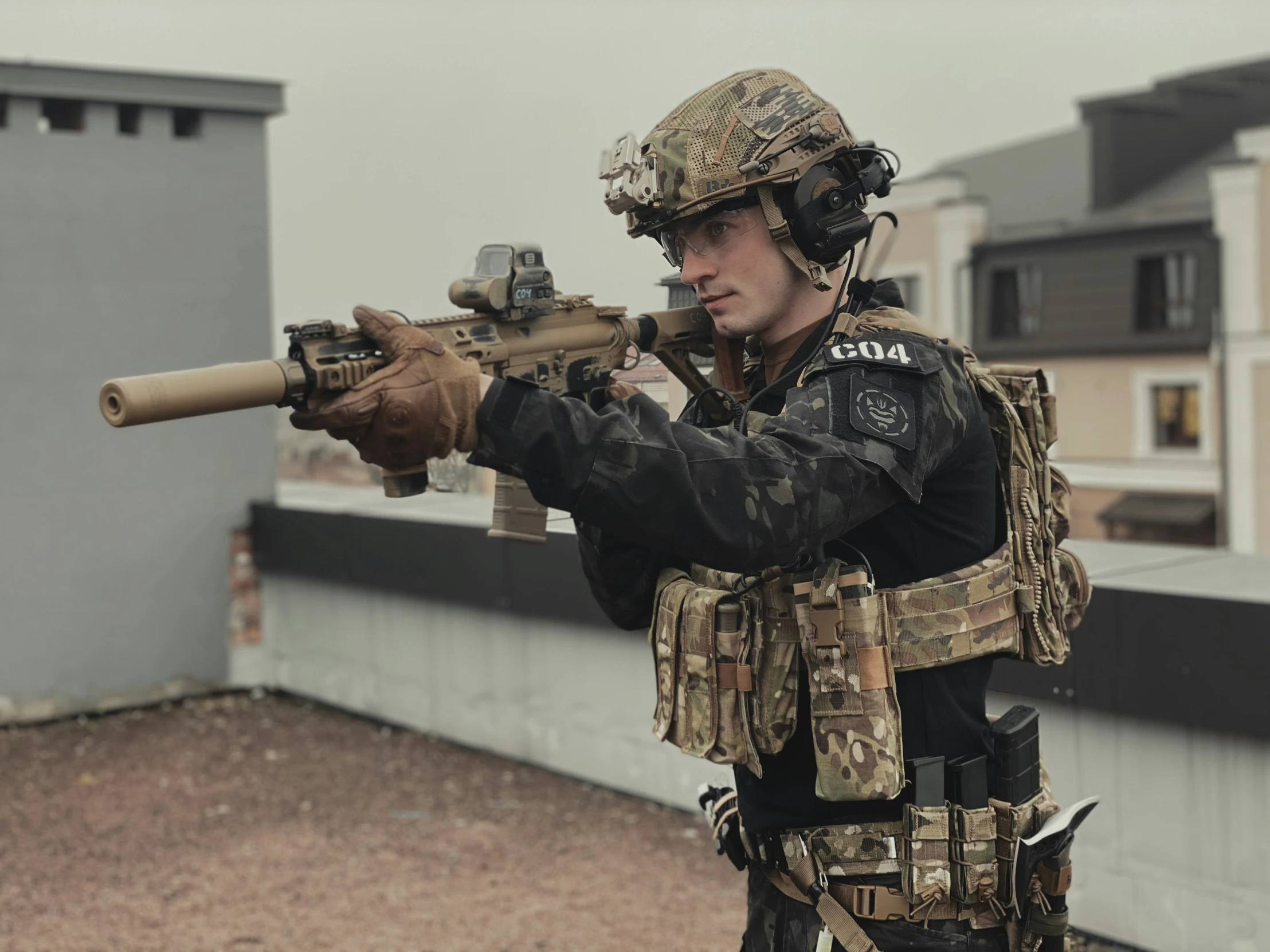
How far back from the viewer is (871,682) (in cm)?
202

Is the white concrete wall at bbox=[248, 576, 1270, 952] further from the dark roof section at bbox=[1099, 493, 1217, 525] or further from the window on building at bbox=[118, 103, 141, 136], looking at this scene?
the dark roof section at bbox=[1099, 493, 1217, 525]

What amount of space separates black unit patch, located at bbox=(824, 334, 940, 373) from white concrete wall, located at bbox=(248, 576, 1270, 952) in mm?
1460

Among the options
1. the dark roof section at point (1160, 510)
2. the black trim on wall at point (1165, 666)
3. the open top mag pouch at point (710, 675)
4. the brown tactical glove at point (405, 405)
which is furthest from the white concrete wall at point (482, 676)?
the dark roof section at point (1160, 510)

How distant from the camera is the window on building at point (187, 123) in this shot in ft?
25.8

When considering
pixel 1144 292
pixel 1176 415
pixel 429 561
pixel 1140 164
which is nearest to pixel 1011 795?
pixel 429 561

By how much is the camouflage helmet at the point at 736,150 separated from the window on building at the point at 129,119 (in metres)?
6.42

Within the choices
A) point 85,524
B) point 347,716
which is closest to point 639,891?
point 347,716

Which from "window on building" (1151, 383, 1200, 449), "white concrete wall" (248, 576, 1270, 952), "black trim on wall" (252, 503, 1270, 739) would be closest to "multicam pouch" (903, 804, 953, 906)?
"white concrete wall" (248, 576, 1270, 952)

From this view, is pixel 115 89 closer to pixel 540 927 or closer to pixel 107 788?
pixel 107 788

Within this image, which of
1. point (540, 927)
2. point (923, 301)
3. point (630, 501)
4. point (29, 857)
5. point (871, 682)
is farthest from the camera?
point (923, 301)

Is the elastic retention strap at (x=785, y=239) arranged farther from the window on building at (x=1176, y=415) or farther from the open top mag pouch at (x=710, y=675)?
the window on building at (x=1176, y=415)

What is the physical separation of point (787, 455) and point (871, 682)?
19.9 inches

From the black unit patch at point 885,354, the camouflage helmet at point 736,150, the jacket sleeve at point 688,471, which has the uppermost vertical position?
the camouflage helmet at point 736,150

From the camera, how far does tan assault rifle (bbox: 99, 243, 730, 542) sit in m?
1.54
